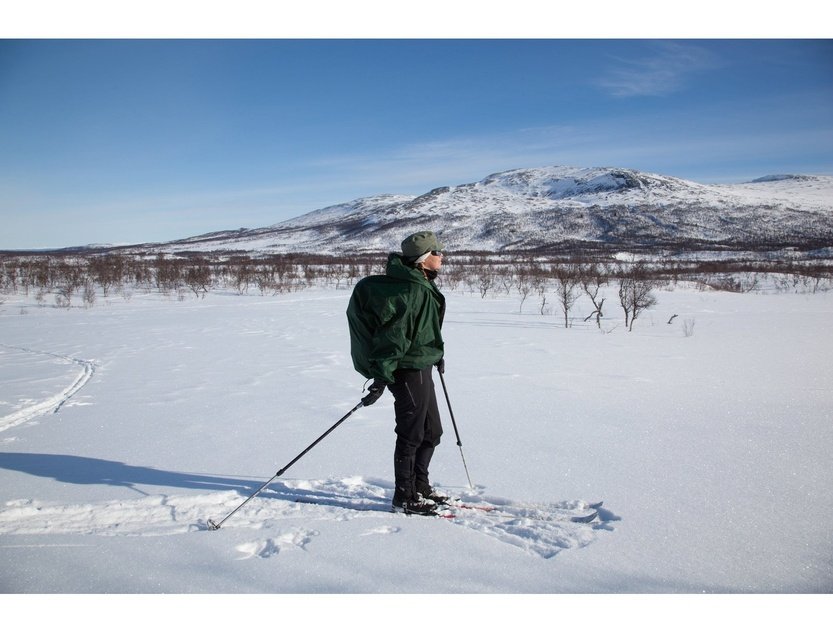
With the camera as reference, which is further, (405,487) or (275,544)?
(405,487)

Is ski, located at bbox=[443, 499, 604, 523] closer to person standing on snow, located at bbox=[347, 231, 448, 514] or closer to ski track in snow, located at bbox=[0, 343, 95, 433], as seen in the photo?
person standing on snow, located at bbox=[347, 231, 448, 514]

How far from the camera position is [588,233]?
274ft

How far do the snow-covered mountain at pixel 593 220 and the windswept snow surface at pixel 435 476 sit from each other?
212ft

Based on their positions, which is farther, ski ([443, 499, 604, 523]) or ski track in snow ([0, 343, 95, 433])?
ski track in snow ([0, 343, 95, 433])

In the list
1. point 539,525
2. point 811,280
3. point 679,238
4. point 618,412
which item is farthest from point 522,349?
point 679,238

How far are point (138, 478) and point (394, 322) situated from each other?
2172mm

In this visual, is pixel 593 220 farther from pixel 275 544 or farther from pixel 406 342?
pixel 275 544

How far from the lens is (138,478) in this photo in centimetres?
323

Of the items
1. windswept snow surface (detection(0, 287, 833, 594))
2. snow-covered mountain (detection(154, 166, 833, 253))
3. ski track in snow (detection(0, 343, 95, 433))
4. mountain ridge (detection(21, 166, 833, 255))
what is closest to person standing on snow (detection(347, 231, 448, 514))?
windswept snow surface (detection(0, 287, 833, 594))

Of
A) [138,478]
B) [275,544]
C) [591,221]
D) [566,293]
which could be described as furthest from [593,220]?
[275,544]

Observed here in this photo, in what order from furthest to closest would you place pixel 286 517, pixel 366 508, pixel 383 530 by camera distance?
pixel 366 508 < pixel 286 517 < pixel 383 530

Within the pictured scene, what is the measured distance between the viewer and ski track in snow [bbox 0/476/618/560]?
2.42m

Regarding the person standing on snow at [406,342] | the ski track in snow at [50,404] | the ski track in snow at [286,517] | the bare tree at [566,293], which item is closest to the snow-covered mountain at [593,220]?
the bare tree at [566,293]

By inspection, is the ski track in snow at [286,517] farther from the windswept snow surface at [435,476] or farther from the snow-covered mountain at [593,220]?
the snow-covered mountain at [593,220]
